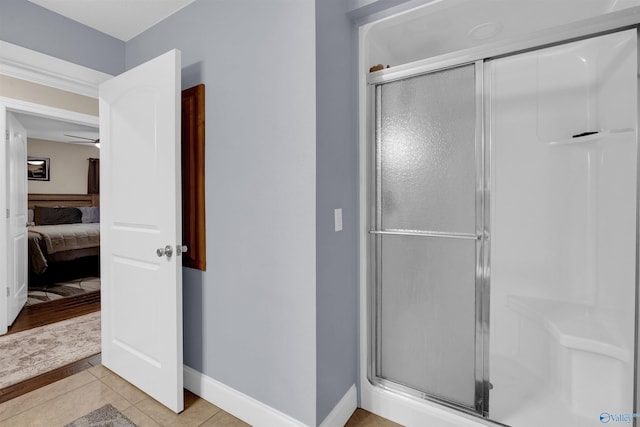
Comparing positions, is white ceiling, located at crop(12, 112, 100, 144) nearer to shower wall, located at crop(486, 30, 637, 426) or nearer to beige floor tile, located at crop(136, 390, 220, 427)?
beige floor tile, located at crop(136, 390, 220, 427)

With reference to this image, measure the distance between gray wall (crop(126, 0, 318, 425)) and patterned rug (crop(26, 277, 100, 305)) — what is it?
10.5 ft

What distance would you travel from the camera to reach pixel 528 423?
1.67m

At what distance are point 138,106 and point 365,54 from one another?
1.42m

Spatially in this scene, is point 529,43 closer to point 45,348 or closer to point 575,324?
point 575,324

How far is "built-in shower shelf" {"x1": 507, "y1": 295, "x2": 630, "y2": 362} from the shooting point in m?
1.79

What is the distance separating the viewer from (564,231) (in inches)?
89.8

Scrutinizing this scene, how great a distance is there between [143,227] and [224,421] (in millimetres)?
1230

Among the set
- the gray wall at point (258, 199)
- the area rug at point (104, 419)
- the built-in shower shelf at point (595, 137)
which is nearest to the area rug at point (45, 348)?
the area rug at point (104, 419)

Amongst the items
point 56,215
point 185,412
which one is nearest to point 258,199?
point 185,412

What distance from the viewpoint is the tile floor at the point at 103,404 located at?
71.2 inches

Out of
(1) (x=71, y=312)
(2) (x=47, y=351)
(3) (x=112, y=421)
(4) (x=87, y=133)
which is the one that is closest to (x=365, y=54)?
(3) (x=112, y=421)

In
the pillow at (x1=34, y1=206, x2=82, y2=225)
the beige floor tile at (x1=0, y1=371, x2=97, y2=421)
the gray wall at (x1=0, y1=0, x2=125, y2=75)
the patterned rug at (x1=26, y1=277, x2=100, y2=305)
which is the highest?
the gray wall at (x1=0, y1=0, x2=125, y2=75)

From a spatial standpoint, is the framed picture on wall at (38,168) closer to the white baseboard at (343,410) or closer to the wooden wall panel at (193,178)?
the wooden wall panel at (193,178)

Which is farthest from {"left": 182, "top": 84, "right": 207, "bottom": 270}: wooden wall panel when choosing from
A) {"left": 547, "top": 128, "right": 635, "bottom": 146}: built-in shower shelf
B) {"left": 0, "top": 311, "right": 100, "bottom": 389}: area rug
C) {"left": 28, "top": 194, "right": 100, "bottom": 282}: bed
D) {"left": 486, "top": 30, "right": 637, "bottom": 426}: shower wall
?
Result: {"left": 28, "top": 194, "right": 100, "bottom": 282}: bed
